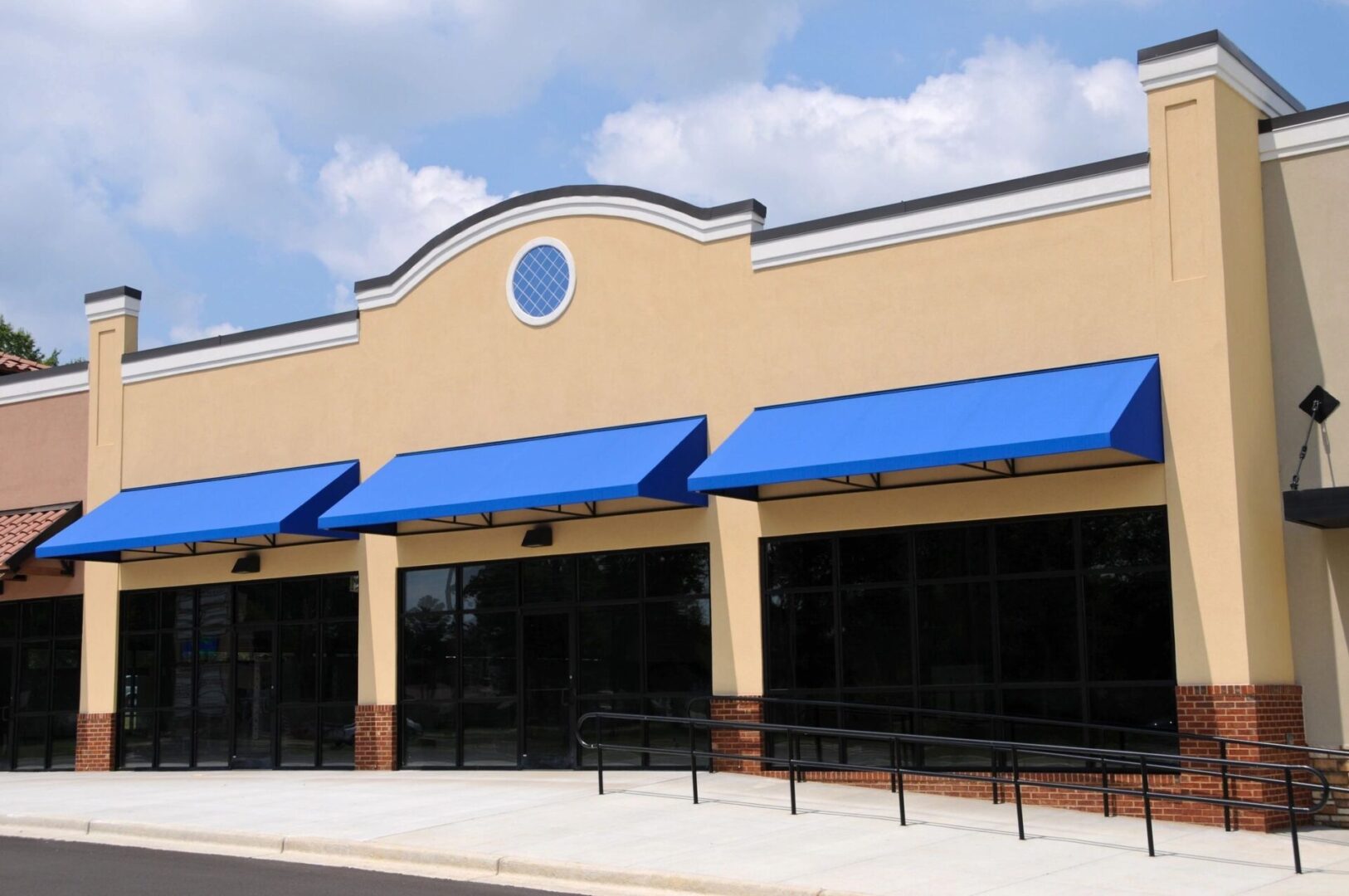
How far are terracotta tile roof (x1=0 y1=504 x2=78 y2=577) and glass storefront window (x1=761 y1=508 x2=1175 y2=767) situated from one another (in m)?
12.7

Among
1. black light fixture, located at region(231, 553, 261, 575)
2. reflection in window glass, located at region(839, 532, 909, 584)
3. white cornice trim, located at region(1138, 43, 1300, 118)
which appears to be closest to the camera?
white cornice trim, located at region(1138, 43, 1300, 118)

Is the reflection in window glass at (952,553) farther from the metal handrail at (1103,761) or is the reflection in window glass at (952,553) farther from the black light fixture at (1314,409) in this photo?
the black light fixture at (1314,409)

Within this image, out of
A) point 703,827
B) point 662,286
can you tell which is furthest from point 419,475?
point 703,827

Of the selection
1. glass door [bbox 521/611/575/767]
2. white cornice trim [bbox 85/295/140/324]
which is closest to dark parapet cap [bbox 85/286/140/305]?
white cornice trim [bbox 85/295/140/324]

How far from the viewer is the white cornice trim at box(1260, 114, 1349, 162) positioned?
1636 centimetres

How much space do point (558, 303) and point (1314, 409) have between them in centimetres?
975

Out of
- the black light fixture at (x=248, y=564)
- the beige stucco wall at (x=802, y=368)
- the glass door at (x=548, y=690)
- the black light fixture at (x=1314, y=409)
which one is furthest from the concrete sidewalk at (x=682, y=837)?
the black light fixture at (x=248, y=564)

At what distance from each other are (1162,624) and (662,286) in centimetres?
770

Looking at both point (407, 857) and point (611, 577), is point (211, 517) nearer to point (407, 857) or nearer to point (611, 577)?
point (611, 577)

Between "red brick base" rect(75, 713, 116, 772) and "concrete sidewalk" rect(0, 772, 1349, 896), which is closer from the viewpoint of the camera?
"concrete sidewalk" rect(0, 772, 1349, 896)

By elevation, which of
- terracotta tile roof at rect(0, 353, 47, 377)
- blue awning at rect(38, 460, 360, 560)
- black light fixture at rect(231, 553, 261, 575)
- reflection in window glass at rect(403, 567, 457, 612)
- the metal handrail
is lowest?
the metal handrail

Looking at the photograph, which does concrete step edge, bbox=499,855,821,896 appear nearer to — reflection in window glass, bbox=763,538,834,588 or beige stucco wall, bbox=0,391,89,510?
reflection in window glass, bbox=763,538,834,588

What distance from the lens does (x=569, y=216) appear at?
20.8 metres

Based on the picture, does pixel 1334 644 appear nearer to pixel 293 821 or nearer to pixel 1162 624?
pixel 1162 624
